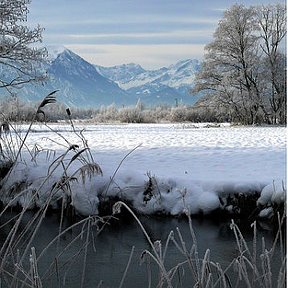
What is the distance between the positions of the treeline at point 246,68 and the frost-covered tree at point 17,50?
1254cm

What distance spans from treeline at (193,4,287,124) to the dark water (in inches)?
786

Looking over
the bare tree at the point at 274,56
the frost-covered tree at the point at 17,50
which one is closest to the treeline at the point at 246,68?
the bare tree at the point at 274,56

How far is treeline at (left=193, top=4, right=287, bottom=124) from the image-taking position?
85.3 feet

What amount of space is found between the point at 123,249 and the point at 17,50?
32.9ft

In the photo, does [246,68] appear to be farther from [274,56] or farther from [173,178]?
[173,178]

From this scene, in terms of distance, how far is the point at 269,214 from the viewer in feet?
20.8

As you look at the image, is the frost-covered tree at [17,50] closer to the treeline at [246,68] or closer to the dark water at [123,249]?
the dark water at [123,249]

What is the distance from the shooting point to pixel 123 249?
5.43 metres

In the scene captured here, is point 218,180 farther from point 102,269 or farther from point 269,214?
point 102,269

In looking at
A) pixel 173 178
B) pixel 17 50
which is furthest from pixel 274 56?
pixel 173 178

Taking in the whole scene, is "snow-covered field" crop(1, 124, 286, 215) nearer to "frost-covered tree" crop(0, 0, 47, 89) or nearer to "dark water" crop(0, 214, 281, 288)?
"dark water" crop(0, 214, 281, 288)

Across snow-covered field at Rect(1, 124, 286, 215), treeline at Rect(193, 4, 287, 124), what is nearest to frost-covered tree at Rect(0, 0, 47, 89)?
snow-covered field at Rect(1, 124, 286, 215)

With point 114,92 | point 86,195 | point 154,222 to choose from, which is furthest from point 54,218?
point 114,92

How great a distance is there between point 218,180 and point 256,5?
2148cm
